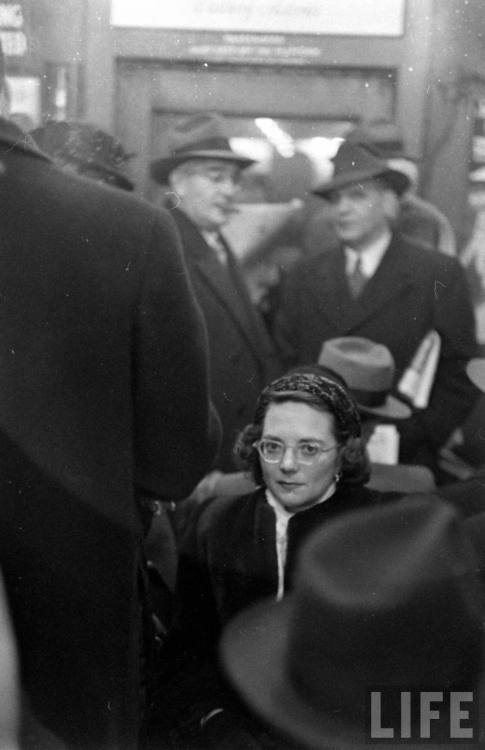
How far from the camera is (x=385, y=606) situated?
2.03 meters

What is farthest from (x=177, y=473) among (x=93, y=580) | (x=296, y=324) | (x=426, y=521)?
(x=426, y=521)

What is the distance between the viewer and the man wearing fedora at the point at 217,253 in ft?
6.58

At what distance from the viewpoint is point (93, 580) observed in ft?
6.31

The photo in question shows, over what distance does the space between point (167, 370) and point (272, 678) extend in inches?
29.3

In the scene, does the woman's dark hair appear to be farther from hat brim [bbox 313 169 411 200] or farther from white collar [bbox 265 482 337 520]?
hat brim [bbox 313 169 411 200]

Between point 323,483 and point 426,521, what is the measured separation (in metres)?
0.24

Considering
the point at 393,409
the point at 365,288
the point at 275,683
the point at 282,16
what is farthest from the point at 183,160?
the point at 275,683

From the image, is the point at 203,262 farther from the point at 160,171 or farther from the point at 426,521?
the point at 426,521

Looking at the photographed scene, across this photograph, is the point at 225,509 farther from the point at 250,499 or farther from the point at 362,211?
the point at 362,211

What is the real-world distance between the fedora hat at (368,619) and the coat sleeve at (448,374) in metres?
0.14

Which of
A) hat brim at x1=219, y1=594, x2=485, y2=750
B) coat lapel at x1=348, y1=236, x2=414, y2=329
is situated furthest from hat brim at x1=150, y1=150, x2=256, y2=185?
hat brim at x1=219, y1=594, x2=485, y2=750

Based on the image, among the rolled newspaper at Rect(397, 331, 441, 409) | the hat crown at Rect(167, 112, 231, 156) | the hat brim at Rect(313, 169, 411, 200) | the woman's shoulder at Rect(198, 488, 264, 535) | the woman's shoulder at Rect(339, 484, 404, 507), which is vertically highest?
the hat crown at Rect(167, 112, 231, 156)

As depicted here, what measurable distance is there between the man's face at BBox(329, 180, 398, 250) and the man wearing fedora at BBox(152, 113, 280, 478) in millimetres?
209

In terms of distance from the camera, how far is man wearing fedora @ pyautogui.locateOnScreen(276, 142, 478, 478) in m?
2.04
